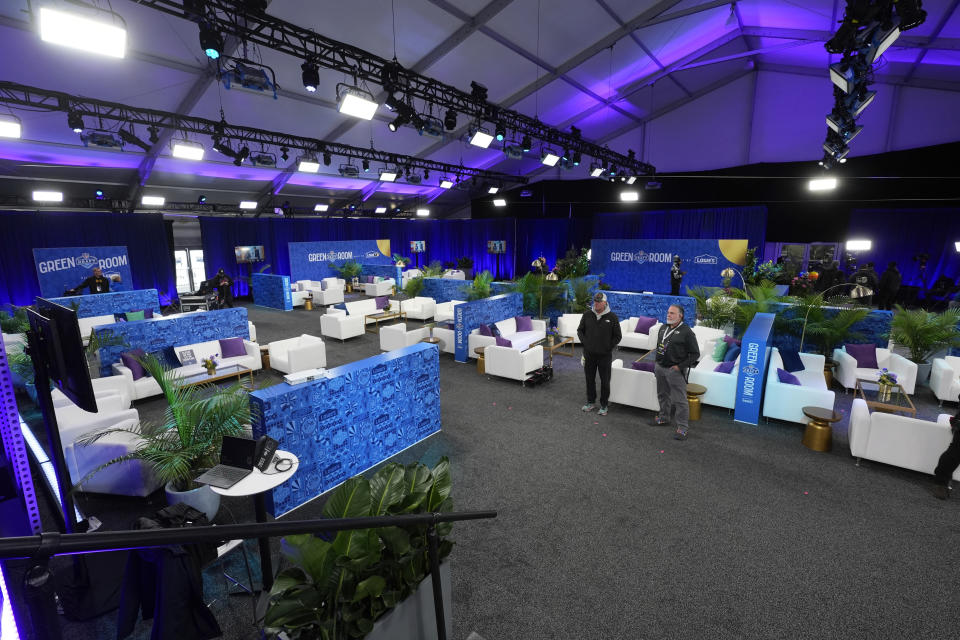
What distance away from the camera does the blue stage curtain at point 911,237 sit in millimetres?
11664

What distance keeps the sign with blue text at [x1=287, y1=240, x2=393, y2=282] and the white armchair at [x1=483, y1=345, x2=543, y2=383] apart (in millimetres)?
11887

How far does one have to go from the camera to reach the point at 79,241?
12273 mm

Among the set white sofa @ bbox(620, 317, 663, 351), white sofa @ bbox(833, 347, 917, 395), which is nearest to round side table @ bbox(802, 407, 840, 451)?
white sofa @ bbox(833, 347, 917, 395)

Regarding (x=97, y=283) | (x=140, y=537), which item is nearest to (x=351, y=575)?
(x=140, y=537)

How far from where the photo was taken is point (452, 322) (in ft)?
29.2

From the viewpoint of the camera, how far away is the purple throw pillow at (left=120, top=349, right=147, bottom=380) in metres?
6.29

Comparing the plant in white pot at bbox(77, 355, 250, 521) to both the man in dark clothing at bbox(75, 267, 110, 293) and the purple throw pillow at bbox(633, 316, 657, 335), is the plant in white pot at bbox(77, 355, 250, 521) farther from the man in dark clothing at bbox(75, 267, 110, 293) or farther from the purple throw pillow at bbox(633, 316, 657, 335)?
the man in dark clothing at bbox(75, 267, 110, 293)

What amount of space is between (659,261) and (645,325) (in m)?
7.89

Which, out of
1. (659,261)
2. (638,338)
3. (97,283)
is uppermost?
(659,261)

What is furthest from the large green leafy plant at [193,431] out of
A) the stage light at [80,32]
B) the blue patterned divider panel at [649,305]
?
the blue patterned divider panel at [649,305]

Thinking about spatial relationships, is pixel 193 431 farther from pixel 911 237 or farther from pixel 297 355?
pixel 911 237

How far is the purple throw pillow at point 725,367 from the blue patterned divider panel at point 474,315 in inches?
157

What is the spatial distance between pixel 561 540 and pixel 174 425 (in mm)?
3247

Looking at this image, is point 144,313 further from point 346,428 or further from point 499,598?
point 499,598
